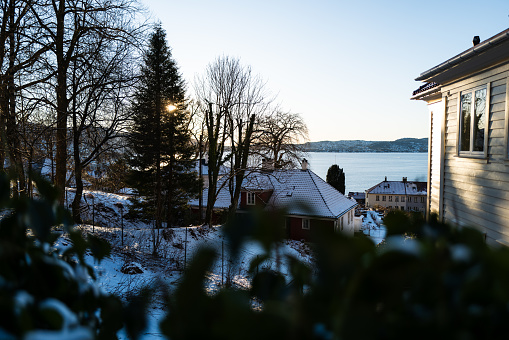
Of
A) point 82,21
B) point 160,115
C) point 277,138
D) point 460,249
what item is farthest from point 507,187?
point 277,138

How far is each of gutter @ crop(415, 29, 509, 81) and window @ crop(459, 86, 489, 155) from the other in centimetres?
68

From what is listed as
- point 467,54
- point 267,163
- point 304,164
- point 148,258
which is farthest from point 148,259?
point 304,164

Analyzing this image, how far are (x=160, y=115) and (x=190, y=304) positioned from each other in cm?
1985

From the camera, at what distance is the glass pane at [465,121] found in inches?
278

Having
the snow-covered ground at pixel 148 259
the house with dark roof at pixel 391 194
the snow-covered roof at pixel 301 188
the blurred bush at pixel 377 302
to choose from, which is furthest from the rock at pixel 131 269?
the house with dark roof at pixel 391 194

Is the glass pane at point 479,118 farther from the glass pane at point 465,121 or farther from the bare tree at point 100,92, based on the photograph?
the bare tree at point 100,92

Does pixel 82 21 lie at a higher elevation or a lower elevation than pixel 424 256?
higher

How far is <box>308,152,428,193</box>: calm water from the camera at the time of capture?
250 feet

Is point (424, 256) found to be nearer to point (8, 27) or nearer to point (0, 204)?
point (0, 204)

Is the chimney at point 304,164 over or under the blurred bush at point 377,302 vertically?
under

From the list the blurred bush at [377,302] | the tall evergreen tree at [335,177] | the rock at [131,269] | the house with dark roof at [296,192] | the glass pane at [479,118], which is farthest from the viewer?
A: the tall evergreen tree at [335,177]

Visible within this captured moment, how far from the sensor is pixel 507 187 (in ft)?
19.0

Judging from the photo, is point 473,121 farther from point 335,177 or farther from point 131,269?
point 335,177

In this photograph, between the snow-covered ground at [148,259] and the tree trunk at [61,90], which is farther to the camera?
the tree trunk at [61,90]
